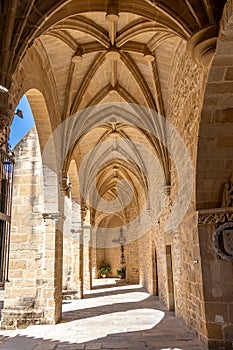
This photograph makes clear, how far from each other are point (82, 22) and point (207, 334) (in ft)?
15.3

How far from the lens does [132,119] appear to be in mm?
7922

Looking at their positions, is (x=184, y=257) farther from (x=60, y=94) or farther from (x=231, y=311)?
(x=60, y=94)

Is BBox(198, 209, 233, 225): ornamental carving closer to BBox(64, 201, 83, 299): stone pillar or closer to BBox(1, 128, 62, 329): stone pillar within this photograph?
BBox(1, 128, 62, 329): stone pillar

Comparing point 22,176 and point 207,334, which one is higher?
point 22,176

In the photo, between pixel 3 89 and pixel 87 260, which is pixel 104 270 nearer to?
pixel 87 260

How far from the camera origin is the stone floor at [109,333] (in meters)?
4.38

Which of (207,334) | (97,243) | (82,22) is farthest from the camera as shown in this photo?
(97,243)

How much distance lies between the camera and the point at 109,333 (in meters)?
5.15

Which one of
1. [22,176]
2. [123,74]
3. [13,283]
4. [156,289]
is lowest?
[156,289]

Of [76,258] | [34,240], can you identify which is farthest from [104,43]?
[76,258]

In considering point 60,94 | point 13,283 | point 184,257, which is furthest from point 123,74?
point 13,283

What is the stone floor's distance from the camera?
438cm

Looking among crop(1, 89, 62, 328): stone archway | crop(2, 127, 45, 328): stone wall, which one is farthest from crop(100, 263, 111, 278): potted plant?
crop(2, 127, 45, 328): stone wall

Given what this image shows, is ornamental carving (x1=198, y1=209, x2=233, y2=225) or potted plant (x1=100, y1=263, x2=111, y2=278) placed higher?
ornamental carving (x1=198, y1=209, x2=233, y2=225)
